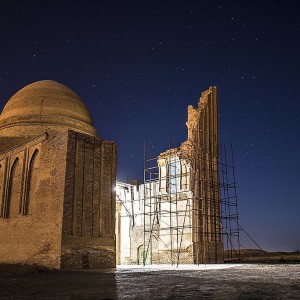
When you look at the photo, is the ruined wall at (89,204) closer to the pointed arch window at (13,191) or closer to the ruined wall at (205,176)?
the pointed arch window at (13,191)

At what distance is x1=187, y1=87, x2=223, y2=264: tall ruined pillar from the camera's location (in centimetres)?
2180

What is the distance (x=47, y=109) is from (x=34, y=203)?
985cm

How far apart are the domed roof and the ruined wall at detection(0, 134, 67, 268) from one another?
5.51 meters

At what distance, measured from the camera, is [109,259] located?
17.1 metres

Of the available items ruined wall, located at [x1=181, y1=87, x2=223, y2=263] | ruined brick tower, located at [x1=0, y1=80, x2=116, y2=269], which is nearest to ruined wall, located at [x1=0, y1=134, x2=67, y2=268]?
ruined brick tower, located at [x1=0, y1=80, x2=116, y2=269]

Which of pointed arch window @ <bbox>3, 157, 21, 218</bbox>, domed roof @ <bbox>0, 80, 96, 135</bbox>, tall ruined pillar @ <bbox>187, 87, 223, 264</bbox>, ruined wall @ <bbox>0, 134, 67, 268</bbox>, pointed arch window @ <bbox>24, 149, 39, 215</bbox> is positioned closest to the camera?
ruined wall @ <bbox>0, 134, 67, 268</bbox>

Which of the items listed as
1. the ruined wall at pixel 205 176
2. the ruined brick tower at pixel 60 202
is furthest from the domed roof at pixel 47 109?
the ruined wall at pixel 205 176

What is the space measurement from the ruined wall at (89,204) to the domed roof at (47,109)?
8550 millimetres

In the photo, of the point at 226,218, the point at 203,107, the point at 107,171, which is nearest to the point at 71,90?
the point at 203,107

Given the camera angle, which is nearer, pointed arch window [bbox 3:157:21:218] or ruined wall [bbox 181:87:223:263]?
pointed arch window [bbox 3:157:21:218]

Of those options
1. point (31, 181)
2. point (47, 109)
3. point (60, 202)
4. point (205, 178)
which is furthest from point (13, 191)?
point (205, 178)

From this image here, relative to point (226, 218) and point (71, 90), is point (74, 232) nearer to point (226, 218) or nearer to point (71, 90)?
point (226, 218)

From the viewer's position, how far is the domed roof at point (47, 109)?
84.1ft

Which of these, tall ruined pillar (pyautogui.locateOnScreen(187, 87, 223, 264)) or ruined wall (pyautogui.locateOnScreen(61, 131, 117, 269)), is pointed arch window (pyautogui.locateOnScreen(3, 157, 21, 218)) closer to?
ruined wall (pyautogui.locateOnScreen(61, 131, 117, 269))
